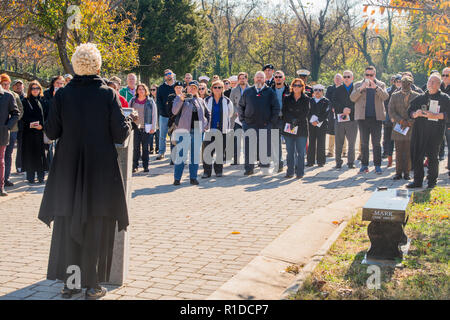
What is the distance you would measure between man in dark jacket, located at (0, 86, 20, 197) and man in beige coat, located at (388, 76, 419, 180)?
745 centimetres

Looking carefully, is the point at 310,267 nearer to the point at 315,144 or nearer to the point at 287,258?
the point at 287,258

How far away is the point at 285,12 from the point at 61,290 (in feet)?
162

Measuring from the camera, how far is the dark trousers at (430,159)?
10414mm

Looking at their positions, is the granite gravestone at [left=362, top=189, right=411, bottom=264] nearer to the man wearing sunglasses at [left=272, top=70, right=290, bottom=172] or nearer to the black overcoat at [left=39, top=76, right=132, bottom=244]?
the black overcoat at [left=39, top=76, right=132, bottom=244]

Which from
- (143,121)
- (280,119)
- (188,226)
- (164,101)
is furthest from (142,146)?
(188,226)

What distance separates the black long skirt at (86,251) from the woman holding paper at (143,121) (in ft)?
27.4

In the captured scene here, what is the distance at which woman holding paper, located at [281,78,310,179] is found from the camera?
482 inches

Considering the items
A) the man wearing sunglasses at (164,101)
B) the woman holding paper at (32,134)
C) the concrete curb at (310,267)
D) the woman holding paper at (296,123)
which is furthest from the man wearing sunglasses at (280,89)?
the concrete curb at (310,267)

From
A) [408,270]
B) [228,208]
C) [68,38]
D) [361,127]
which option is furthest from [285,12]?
[408,270]

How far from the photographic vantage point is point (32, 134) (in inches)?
466

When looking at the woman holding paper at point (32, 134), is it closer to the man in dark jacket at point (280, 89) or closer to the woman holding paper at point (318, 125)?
the man in dark jacket at point (280, 89)

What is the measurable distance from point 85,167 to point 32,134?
25.1 ft

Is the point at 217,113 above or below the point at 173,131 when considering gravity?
above

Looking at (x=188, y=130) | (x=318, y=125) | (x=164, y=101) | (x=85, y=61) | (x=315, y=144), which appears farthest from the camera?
(x=164, y=101)
